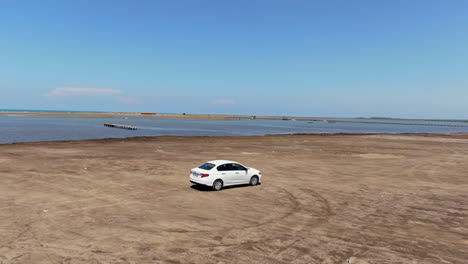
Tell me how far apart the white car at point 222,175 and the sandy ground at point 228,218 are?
2.21ft

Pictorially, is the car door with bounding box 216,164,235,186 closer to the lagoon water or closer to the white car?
the white car

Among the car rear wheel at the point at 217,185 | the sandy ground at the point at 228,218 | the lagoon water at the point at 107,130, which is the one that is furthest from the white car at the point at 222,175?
the lagoon water at the point at 107,130

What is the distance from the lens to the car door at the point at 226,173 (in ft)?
70.6

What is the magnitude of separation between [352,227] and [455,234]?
425cm

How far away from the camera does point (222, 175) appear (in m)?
21.5

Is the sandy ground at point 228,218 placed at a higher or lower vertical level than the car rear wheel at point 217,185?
lower

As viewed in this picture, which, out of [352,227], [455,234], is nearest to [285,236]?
[352,227]

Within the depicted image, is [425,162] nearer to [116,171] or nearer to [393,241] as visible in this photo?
[393,241]

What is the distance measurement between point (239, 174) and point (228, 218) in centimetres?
708

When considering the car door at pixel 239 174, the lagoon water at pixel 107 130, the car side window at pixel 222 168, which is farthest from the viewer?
the lagoon water at pixel 107 130

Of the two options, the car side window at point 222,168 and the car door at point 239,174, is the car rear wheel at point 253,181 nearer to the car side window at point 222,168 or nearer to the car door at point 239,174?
the car door at point 239,174

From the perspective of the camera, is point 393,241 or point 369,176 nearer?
point 393,241

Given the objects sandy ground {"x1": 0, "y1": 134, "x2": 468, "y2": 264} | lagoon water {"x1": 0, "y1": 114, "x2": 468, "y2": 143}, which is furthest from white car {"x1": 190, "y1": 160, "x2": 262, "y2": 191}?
lagoon water {"x1": 0, "y1": 114, "x2": 468, "y2": 143}

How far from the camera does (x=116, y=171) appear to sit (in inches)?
1083
